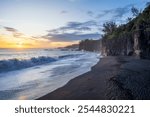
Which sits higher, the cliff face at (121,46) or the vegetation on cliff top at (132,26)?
the vegetation on cliff top at (132,26)

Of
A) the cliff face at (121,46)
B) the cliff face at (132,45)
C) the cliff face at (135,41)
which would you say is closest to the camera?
the cliff face at (132,45)

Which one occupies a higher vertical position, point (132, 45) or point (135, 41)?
point (135, 41)

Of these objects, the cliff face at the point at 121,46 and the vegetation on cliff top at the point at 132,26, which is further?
the cliff face at the point at 121,46

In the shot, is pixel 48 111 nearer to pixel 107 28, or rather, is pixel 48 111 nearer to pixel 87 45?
pixel 107 28

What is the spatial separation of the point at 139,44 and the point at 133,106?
2279 centimetres

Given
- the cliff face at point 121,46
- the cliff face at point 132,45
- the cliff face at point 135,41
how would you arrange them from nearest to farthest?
the cliff face at point 132,45 < the cliff face at point 135,41 < the cliff face at point 121,46

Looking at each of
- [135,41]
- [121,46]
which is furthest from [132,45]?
[121,46]

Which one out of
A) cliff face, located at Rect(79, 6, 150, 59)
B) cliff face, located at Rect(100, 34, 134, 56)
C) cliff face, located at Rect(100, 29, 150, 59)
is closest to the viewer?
cliff face, located at Rect(100, 29, 150, 59)

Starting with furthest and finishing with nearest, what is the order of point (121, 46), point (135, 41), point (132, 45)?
point (121, 46) < point (132, 45) < point (135, 41)

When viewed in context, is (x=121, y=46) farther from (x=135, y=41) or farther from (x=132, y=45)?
(x=135, y=41)

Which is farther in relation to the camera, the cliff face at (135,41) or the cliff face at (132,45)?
the cliff face at (135,41)

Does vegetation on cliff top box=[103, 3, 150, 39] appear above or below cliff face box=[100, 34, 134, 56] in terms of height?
above

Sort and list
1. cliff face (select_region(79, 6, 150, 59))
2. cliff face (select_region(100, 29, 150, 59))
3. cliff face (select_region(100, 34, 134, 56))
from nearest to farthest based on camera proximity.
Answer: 1. cliff face (select_region(100, 29, 150, 59))
2. cliff face (select_region(79, 6, 150, 59))
3. cliff face (select_region(100, 34, 134, 56))

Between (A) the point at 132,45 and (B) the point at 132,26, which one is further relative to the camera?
(B) the point at 132,26
